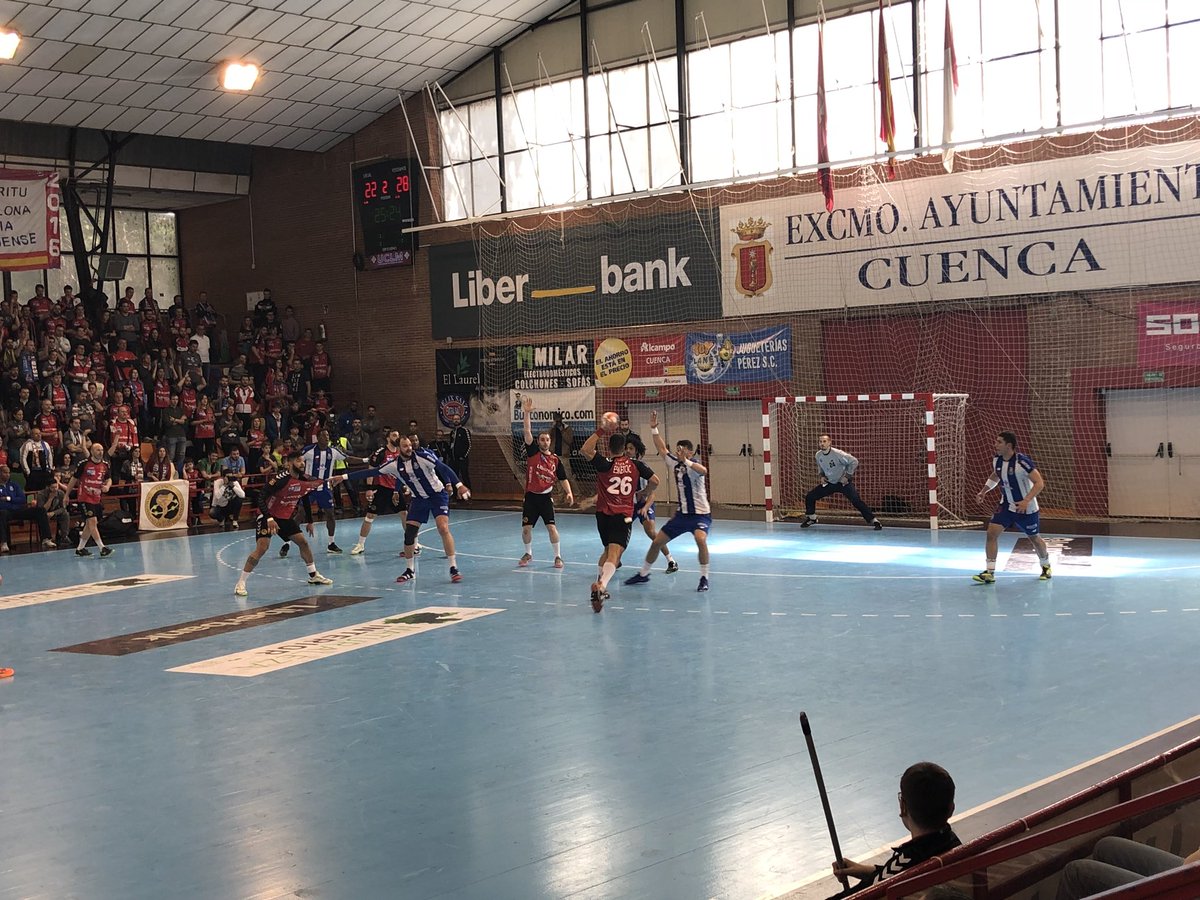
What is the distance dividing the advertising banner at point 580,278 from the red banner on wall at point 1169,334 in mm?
8821

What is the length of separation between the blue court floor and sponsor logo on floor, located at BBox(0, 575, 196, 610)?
10cm

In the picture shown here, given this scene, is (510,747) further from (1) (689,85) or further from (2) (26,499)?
(1) (689,85)

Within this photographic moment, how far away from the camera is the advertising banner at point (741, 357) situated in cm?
2612

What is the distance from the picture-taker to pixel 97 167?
1255 inches

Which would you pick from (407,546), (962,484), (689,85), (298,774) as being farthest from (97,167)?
(298,774)

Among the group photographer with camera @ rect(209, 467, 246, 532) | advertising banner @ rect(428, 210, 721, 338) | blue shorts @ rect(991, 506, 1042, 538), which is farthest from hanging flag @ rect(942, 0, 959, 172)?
photographer with camera @ rect(209, 467, 246, 532)

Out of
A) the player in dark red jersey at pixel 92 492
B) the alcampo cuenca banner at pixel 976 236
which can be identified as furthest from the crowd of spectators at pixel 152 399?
the alcampo cuenca banner at pixel 976 236

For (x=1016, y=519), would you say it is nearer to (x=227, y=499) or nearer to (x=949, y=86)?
(x=949, y=86)

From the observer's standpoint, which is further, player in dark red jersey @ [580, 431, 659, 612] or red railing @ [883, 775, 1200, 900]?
player in dark red jersey @ [580, 431, 659, 612]

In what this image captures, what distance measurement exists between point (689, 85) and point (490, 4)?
4828mm

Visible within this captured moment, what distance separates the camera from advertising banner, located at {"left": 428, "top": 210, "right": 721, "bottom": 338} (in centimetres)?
2739

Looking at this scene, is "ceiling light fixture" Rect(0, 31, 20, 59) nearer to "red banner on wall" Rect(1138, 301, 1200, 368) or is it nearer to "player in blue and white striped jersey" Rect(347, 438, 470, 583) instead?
"player in blue and white striped jersey" Rect(347, 438, 470, 583)

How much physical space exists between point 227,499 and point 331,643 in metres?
14.3

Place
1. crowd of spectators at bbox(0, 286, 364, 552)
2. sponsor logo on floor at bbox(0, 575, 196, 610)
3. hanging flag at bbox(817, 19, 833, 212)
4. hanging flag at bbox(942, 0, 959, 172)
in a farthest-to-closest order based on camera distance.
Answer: crowd of spectators at bbox(0, 286, 364, 552) → hanging flag at bbox(817, 19, 833, 212) → hanging flag at bbox(942, 0, 959, 172) → sponsor logo on floor at bbox(0, 575, 196, 610)
